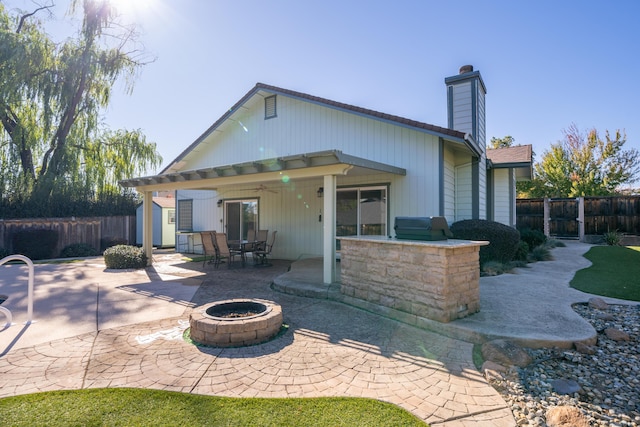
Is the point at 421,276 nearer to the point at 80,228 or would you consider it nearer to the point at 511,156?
the point at 511,156

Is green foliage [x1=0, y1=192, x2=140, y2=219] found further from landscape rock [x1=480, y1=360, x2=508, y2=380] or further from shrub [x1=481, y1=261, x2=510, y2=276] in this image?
landscape rock [x1=480, y1=360, x2=508, y2=380]

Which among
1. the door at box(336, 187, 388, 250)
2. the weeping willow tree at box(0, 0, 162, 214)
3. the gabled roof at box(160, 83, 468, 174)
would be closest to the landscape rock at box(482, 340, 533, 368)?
the gabled roof at box(160, 83, 468, 174)

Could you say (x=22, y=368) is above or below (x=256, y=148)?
below

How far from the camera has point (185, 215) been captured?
14617 millimetres

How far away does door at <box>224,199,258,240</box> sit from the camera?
12.3m

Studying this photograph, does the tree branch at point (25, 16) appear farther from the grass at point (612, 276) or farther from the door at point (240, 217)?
the grass at point (612, 276)

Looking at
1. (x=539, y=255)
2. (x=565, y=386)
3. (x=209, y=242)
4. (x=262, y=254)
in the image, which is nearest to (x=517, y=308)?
(x=565, y=386)

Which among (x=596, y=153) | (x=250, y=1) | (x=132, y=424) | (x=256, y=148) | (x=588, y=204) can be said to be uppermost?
(x=250, y=1)

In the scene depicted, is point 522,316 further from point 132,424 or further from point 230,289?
point 230,289

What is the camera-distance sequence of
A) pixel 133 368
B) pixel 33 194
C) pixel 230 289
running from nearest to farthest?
pixel 133 368, pixel 230 289, pixel 33 194

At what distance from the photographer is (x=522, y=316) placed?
4.62m

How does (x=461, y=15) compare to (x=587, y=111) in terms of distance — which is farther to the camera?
(x=587, y=111)

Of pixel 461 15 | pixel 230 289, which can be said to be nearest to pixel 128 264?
pixel 230 289

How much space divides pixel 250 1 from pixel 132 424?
883cm
